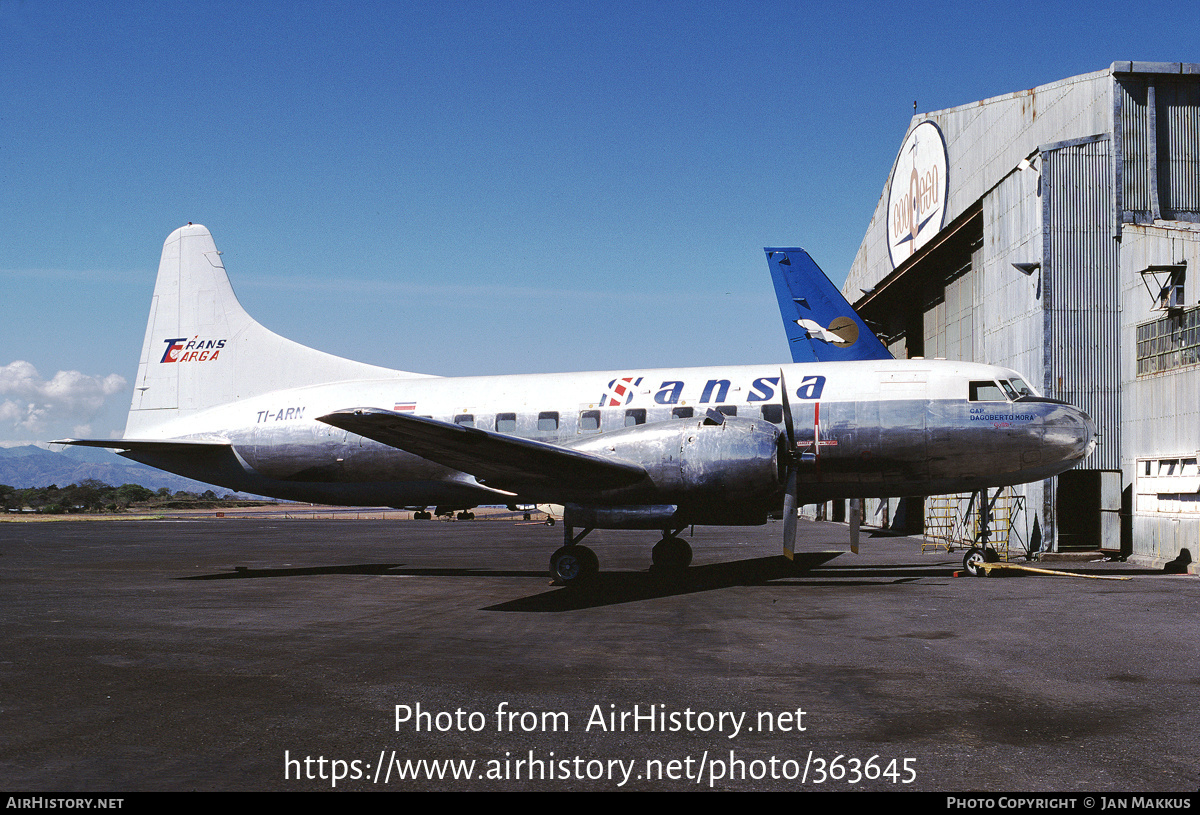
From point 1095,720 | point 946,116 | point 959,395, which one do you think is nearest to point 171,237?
point 959,395

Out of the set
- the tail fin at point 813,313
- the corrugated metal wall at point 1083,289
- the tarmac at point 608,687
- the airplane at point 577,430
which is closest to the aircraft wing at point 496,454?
the airplane at point 577,430

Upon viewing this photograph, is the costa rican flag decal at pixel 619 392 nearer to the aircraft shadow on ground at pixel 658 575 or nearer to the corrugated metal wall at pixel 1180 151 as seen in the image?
the aircraft shadow on ground at pixel 658 575

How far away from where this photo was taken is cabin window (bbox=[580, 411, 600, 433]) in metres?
17.8

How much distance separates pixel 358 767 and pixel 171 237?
20.4 m

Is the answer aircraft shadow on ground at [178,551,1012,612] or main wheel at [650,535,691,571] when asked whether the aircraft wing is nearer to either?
aircraft shadow on ground at [178,551,1012,612]

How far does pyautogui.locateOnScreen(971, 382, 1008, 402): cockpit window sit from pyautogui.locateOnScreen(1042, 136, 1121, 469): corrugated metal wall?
6991mm

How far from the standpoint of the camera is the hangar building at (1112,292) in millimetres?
20172

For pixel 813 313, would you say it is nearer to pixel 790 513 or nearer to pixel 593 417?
pixel 593 417

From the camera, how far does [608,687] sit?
7.82m

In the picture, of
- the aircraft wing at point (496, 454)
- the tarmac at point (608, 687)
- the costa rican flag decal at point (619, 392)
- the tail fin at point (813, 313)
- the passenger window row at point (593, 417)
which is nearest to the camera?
the tarmac at point (608, 687)

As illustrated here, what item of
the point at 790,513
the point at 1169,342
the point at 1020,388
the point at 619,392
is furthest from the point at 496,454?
the point at 1169,342

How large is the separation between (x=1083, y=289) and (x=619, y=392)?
543 inches

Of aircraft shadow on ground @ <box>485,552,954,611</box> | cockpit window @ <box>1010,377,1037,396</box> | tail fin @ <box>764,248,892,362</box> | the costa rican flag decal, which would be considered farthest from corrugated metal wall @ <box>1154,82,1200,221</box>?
the costa rican flag decal

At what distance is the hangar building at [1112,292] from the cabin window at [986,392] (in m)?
6.25
